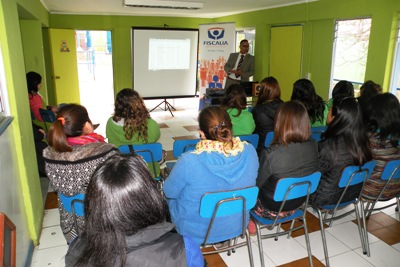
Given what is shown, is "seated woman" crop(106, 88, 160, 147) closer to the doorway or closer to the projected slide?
the doorway

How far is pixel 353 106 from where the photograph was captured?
2.27 meters

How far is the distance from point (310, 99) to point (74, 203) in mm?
2725

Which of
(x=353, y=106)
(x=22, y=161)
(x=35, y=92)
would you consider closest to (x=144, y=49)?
(x=35, y=92)

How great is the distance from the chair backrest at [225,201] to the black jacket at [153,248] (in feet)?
2.17

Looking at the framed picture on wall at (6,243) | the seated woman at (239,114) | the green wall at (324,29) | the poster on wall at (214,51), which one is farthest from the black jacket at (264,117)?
the poster on wall at (214,51)

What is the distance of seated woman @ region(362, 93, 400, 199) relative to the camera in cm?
248

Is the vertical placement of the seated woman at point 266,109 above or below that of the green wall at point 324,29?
below

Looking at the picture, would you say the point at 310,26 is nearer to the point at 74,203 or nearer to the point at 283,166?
the point at 283,166

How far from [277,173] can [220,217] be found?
0.51 meters

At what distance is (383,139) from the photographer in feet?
8.15

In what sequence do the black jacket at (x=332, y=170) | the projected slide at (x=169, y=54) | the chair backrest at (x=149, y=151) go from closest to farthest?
the black jacket at (x=332, y=170), the chair backrest at (x=149, y=151), the projected slide at (x=169, y=54)

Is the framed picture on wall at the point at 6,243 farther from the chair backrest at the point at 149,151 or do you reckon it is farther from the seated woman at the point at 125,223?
the chair backrest at the point at 149,151

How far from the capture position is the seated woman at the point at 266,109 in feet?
10.7

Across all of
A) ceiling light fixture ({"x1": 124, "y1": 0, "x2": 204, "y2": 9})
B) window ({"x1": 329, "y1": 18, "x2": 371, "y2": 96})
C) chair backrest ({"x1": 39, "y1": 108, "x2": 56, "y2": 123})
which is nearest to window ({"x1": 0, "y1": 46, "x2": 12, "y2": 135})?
chair backrest ({"x1": 39, "y1": 108, "x2": 56, "y2": 123})
